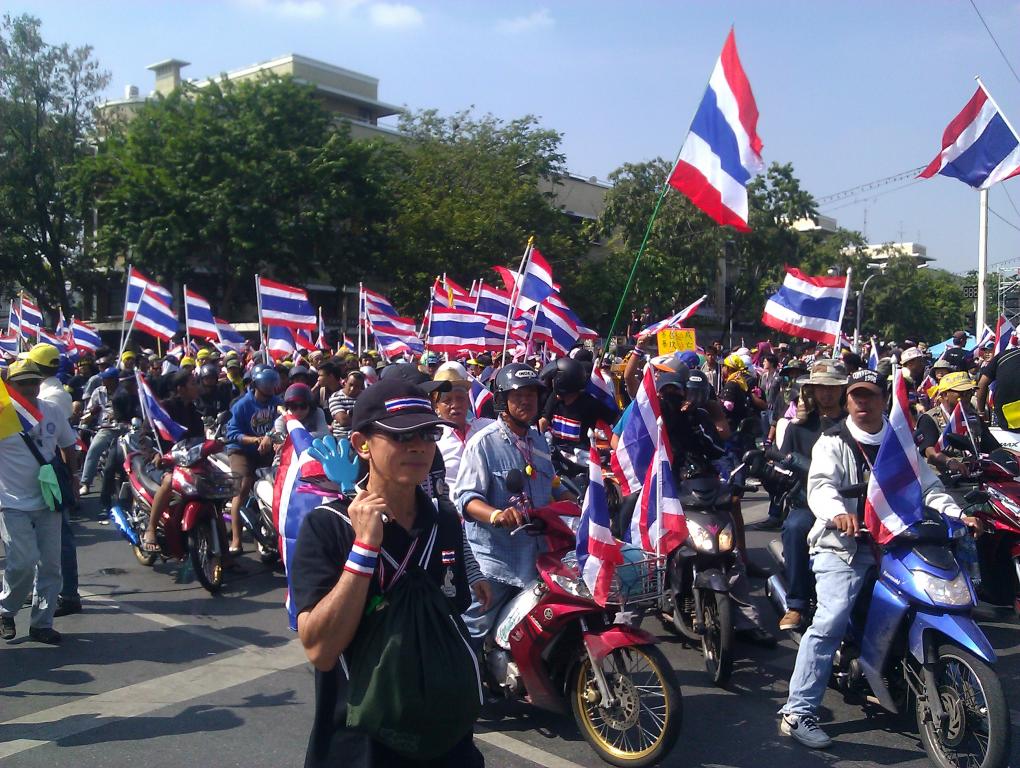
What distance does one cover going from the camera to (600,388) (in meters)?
8.50

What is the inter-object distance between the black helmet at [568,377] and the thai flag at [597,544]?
2964 mm

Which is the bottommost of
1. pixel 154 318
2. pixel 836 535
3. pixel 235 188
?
pixel 836 535

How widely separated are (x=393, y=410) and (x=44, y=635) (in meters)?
4.92

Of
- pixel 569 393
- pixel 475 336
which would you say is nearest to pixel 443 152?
pixel 475 336

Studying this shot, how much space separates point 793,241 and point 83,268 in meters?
28.3

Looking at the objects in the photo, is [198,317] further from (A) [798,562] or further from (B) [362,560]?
(B) [362,560]

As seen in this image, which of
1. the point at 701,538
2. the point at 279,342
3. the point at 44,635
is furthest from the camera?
the point at 279,342

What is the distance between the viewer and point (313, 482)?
10.7 feet

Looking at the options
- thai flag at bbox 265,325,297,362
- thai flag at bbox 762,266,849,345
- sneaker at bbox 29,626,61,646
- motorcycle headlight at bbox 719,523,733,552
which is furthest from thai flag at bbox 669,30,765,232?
thai flag at bbox 265,325,297,362

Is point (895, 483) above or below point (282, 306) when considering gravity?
below

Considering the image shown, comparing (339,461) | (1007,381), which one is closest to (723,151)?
(1007,381)

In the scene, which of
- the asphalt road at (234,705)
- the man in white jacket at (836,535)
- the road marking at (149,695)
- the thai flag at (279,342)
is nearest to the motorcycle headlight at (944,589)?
the man in white jacket at (836,535)

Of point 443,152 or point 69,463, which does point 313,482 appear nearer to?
point 69,463

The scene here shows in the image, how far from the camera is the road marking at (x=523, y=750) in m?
4.43
